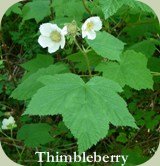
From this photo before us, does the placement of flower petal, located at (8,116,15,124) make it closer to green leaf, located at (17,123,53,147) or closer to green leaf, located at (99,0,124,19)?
green leaf, located at (17,123,53,147)

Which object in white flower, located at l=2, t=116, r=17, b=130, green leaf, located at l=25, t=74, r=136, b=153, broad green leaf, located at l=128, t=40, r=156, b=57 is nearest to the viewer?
green leaf, located at l=25, t=74, r=136, b=153

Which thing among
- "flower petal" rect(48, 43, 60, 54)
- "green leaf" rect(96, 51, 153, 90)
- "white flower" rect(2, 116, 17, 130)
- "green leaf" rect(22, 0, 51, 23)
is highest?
"flower petal" rect(48, 43, 60, 54)

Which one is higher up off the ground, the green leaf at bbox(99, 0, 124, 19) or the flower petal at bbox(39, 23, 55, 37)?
the green leaf at bbox(99, 0, 124, 19)

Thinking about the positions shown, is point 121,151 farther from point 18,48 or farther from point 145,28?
point 18,48

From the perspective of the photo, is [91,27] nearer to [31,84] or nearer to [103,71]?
[103,71]

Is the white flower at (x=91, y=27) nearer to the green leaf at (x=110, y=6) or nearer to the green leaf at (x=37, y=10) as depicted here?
the green leaf at (x=110, y=6)

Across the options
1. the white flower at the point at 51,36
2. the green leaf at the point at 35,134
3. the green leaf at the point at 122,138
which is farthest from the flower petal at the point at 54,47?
the green leaf at the point at 122,138

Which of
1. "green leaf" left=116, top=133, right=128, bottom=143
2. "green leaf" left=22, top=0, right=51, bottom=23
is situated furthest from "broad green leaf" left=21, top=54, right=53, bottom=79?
"green leaf" left=116, top=133, right=128, bottom=143

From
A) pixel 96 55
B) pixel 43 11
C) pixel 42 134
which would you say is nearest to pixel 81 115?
pixel 96 55
